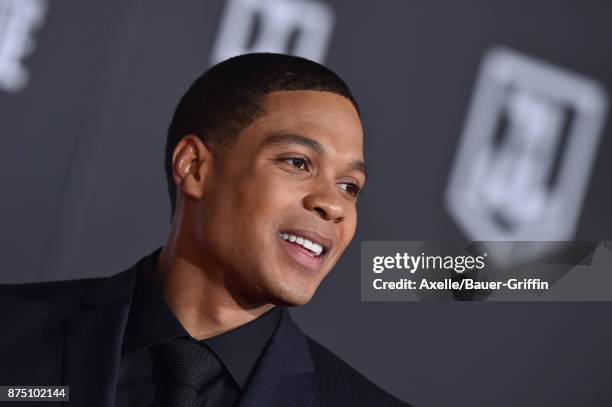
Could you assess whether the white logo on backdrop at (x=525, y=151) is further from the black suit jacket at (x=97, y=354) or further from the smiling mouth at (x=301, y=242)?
the smiling mouth at (x=301, y=242)

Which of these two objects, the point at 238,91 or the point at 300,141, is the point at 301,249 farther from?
the point at 238,91

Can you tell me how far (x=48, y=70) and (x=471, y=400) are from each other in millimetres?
1667

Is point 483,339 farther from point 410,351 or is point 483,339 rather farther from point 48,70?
point 48,70

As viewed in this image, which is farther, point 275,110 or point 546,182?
point 546,182

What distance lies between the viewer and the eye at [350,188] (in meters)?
1.61

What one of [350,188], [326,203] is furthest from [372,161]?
[326,203]

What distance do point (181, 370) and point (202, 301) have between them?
160mm

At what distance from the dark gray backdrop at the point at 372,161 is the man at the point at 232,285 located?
87 cm

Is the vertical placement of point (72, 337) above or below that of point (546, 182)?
below

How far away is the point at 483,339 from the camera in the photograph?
2.54m

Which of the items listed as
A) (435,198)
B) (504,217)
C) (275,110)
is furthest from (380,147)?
(275,110)

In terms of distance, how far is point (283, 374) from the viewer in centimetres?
155

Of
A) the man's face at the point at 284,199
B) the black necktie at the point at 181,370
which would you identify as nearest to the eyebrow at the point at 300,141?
the man's face at the point at 284,199

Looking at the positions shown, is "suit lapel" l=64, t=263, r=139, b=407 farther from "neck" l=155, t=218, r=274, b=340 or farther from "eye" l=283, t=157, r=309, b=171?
"eye" l=283, t=157, r=309, b=171
